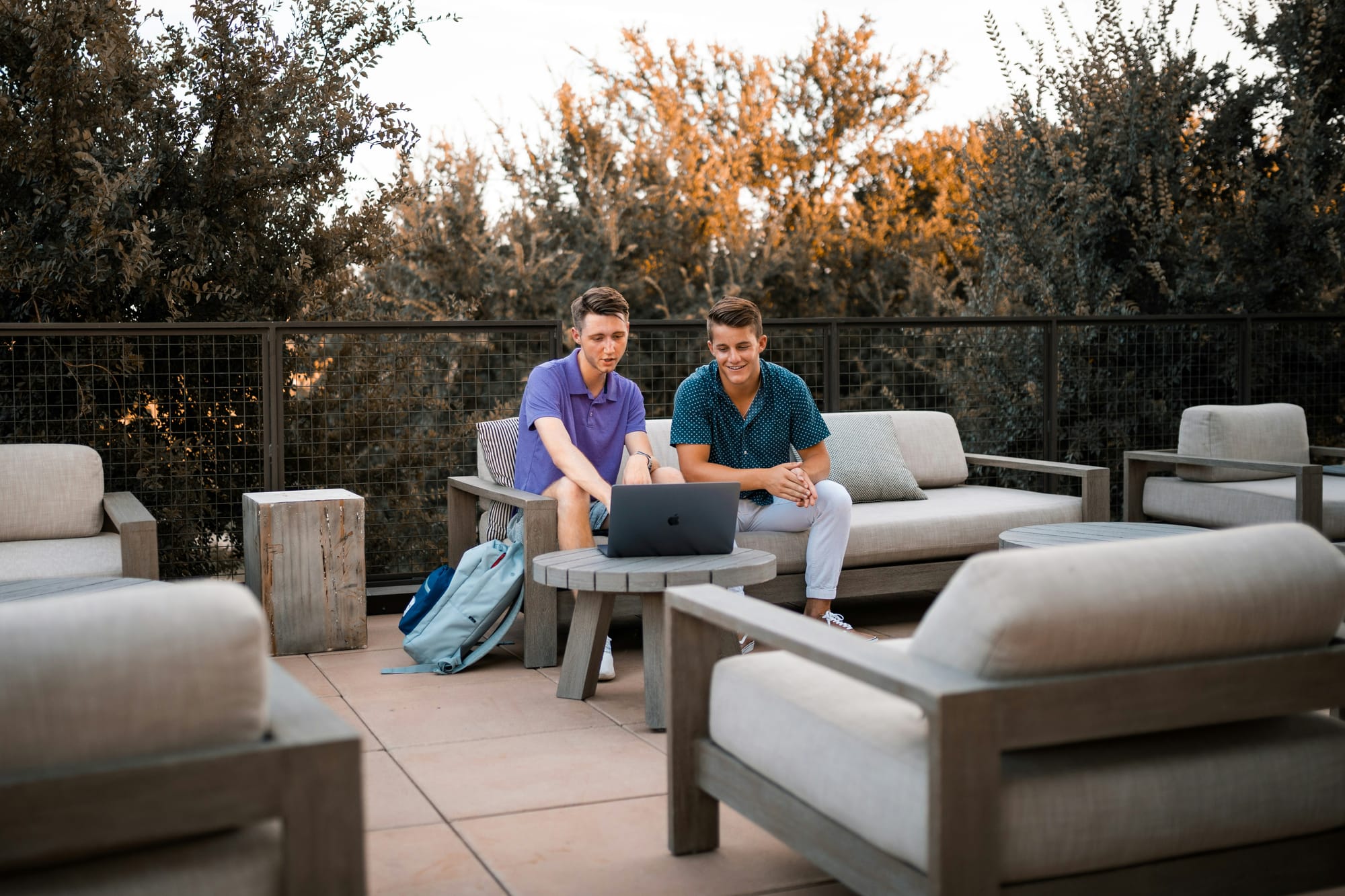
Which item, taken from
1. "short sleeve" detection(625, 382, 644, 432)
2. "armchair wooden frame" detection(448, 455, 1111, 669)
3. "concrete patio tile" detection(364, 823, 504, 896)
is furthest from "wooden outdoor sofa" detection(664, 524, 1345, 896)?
"short sleeve" detection(625, 382, 644, 432)

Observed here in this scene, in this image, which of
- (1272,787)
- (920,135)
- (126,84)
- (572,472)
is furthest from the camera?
(920,135)

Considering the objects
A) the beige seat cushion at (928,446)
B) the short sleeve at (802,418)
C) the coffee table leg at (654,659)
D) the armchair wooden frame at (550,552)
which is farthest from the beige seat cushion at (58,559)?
the beige seat cushion at (928,446)

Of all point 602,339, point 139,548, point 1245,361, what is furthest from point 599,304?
point 1245,361

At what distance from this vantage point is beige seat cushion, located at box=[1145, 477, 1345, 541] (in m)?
5.11

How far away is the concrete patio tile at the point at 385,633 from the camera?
486 cm

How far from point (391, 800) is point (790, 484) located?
1.95 metres

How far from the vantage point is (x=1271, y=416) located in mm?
5832

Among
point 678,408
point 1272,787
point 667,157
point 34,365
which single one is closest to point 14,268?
point 34,365

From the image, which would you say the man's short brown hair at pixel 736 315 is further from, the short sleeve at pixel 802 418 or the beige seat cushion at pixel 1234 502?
the beige seat cushion at pixel 1234 502

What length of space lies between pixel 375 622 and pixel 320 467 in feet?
3.02

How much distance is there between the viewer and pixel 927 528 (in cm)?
493

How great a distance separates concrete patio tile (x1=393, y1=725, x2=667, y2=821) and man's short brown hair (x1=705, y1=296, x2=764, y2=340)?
58.5 inches

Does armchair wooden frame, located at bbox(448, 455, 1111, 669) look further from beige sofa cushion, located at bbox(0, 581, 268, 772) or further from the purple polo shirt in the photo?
beige sofa cushion, located at bbox(0, 581, 268, 772)

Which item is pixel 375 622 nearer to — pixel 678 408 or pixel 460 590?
pixel 460 590
